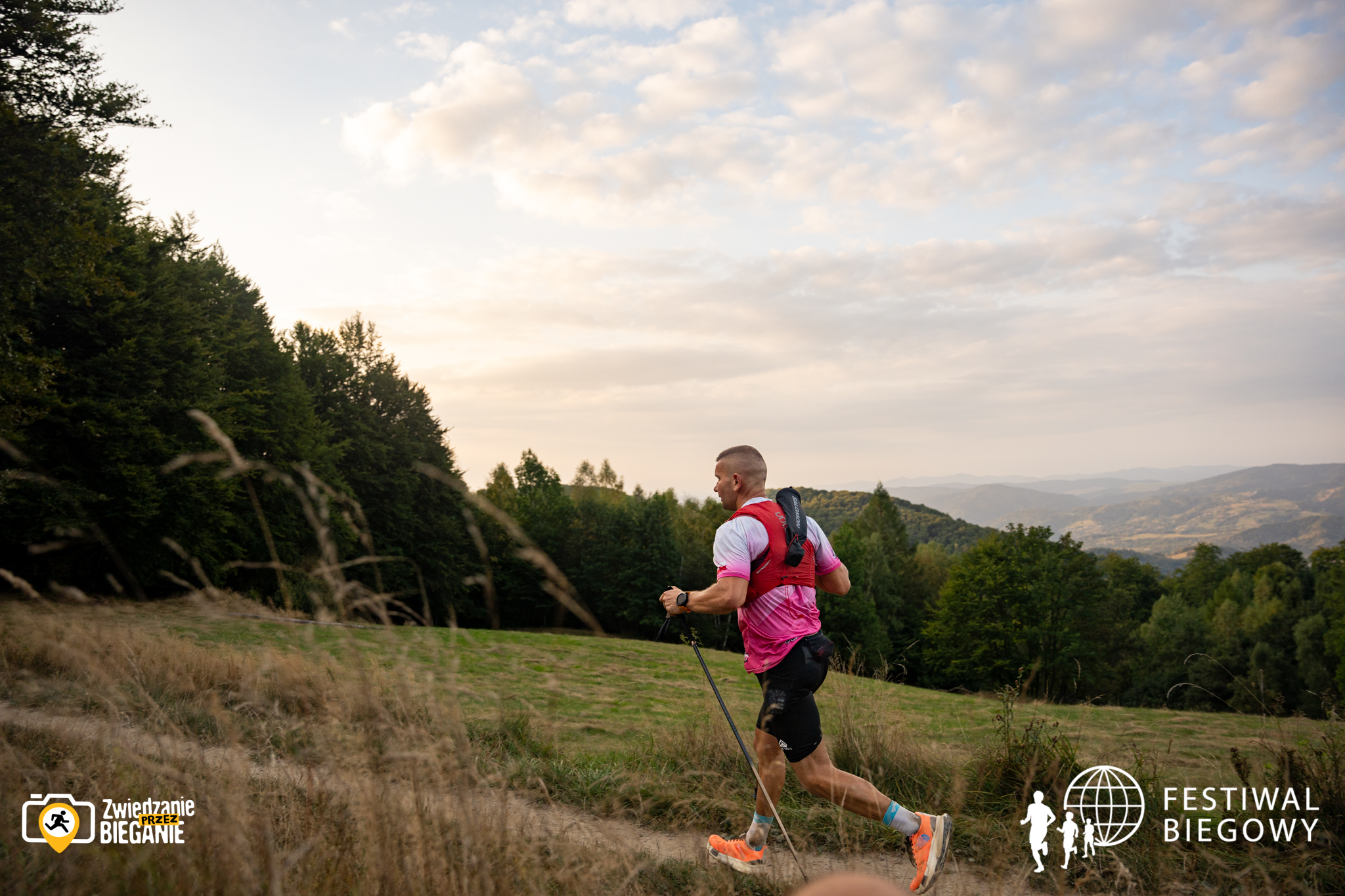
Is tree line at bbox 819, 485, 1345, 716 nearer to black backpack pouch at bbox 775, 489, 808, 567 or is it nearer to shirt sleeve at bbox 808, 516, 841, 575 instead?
shirt sleeve at bbox 808, 516, 841, 575

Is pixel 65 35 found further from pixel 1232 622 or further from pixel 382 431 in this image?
pixel 1232 622

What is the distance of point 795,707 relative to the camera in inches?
142

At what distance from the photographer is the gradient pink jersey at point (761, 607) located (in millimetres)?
3660

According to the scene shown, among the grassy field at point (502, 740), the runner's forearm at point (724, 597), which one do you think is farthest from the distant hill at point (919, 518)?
the runner's forearm at point (724, 597)

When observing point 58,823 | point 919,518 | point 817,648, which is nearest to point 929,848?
point 817,648

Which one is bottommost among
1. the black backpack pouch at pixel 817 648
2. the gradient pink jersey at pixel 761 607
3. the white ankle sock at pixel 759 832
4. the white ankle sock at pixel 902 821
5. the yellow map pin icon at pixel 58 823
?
the white ankle sock at pixel 759 832

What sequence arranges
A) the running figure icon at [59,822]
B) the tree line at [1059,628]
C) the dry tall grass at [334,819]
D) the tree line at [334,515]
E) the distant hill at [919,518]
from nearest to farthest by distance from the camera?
the dry tall grass at [334,819], the running figure icon at [59,822], the tree line at [334,515], the tree line at [1059,628], the distant hill at [919,518]

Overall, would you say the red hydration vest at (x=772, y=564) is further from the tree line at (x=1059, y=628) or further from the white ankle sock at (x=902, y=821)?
the tree line at (x=1059, y=628)

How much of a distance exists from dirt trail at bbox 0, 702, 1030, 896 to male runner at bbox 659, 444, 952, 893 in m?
0.19

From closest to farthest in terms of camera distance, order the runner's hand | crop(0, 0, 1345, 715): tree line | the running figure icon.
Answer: the running figure icon < the runner's hand < crop(0, 0, 1345, 715): tree line

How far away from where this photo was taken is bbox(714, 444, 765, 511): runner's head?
3969mm

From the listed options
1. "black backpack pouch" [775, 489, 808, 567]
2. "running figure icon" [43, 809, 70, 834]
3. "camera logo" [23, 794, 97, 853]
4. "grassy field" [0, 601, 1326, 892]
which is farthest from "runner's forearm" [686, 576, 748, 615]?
"running figure icon" [43, 809, 70, 834]

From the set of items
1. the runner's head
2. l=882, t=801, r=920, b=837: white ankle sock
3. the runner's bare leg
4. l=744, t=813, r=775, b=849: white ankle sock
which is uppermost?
the runner's head

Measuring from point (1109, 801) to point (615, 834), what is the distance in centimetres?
364
